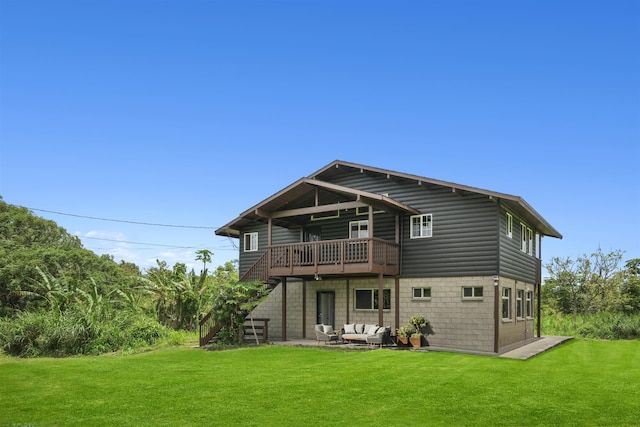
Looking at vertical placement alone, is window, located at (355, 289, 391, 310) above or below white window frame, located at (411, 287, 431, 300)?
below

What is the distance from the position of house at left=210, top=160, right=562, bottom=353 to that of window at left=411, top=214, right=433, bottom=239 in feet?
0.13

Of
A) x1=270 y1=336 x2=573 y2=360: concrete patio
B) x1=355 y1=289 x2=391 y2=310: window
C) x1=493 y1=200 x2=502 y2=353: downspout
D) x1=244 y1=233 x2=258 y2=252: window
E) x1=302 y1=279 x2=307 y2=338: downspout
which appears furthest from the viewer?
x1=244 y1=233 x2=258 y2=252: window

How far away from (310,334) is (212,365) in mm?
7991

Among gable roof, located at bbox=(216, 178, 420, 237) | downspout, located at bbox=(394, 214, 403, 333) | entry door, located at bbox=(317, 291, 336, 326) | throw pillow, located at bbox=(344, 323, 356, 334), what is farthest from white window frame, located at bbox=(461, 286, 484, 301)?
entry door, located at bbox=(317, 291, 336, 326)

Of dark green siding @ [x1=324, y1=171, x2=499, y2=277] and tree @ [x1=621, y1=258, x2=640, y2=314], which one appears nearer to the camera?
dark green siding @ [x1=324, y1=171, x2=499, y2=277]

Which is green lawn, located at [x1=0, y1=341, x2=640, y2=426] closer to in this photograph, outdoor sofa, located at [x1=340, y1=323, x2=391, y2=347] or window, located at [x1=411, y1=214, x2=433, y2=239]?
outdoor sofa, located at [x1=340, y1=323, x2=391, y2=347]

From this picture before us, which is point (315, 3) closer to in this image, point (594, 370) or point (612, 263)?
point (594, 370)

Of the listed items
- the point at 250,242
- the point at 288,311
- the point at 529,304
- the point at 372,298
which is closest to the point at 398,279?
the point at 372,298

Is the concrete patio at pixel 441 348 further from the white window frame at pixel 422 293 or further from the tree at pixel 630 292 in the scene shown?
the tree at pixel 630 292

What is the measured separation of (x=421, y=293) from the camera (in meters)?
20.4

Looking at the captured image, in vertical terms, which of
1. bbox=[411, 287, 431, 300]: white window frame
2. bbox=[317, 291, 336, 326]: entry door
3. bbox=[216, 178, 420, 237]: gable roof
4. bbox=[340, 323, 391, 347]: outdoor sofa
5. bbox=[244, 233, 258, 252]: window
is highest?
bbox=[216, 178, 420, 237]: gable roof

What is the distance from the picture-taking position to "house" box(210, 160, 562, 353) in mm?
19219

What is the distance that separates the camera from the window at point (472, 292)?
Result: 19.2m

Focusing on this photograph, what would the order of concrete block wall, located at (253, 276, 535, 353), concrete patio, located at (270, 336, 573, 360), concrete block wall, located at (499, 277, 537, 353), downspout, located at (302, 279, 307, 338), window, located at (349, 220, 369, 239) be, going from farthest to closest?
1. downspout, located at (302, 279, 307, 338)
2. window, located at (349, 220, 369, 239)
3. concrete block wall, located at (499, 277, 537, 353)
4. concrete block wall, located at (253, 276, 535, 353)
5. concrete patio, located at (270, 336, 573, 360)
